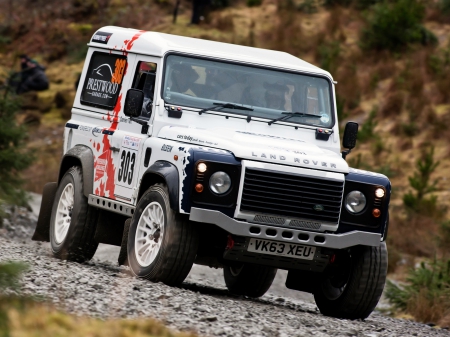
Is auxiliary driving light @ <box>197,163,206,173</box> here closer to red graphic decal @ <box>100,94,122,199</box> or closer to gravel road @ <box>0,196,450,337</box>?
gravel road @ <box>0,196,450,337</box>

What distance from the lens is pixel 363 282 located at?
8477mm

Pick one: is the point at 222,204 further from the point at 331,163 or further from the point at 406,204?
the point at 406,204

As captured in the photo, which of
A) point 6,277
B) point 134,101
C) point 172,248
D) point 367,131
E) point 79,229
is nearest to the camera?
point 6,277

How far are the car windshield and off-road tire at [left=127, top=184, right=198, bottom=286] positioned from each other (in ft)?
4.25

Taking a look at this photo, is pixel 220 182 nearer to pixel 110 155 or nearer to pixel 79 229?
pixel 110 155

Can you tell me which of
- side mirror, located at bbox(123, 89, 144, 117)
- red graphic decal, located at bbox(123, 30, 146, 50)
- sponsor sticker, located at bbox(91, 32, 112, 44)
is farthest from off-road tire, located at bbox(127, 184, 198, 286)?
sponsor sticker, located at bbox(91, 32, 112, 44)

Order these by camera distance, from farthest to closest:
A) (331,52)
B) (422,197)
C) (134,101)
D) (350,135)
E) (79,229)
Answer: (331,52), (422,197), (79,229), (350,135), (134,101)

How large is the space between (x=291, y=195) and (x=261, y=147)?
20.0 inches

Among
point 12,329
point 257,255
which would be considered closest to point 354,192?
point 257,255

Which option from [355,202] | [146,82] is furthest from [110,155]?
[355,202]

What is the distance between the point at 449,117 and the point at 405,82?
267cm

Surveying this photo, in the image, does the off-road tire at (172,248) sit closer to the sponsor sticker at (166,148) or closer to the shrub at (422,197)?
the sponsor sticker at (166,148)

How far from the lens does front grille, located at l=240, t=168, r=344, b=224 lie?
7.96 metres

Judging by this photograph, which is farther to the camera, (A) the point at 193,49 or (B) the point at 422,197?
(B) the point at 422,197
